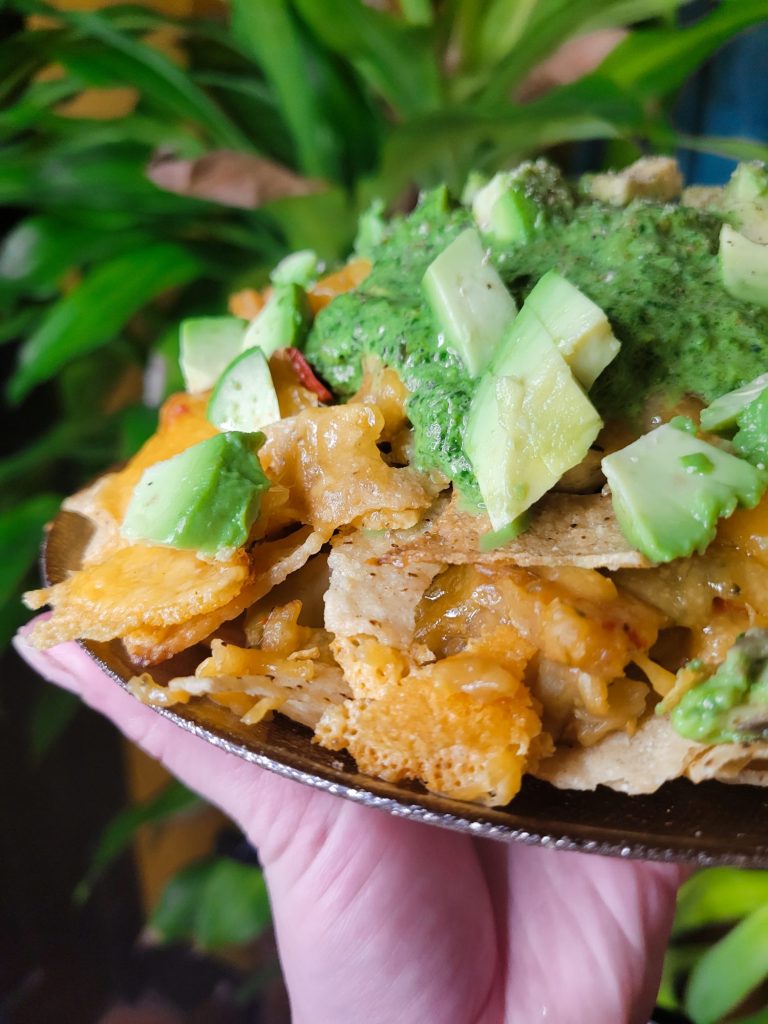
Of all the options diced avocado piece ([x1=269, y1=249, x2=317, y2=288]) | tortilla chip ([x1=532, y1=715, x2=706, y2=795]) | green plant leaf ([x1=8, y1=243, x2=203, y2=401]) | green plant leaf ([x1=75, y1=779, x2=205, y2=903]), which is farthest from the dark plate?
green plant leaf ([x1=8, y1=243, x2=203, y2=401])

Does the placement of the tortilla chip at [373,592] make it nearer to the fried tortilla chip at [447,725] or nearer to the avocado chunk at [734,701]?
the fried tortilla chip at [447,725]

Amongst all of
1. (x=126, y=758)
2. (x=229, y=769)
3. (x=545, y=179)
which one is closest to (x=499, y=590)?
(x=545, y=179)

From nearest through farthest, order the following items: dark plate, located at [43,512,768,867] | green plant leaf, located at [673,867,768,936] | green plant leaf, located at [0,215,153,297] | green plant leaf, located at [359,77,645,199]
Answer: dark plate, located at [43,512,768,867], green plant leaf, located at [673,867,768,936], green plant leaf, located at [359,77,645,199], green plant leaf, located at [0,215,153,297]

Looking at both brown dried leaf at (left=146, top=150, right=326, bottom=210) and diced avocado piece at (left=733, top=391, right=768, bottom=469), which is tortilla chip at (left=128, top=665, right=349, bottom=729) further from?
brown dried leaf at (left=146, top=150, right=326, bottom=210)

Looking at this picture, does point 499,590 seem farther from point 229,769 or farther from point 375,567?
point 229,769

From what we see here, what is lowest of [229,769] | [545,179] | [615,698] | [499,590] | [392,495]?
[229,769]

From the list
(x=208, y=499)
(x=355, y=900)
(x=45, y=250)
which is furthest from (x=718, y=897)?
(x=45, y=250)

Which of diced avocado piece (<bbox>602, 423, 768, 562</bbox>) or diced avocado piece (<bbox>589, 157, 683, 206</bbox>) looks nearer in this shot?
diced avocado piece (<bbox>602, 423, 768, 562</bbox>)
